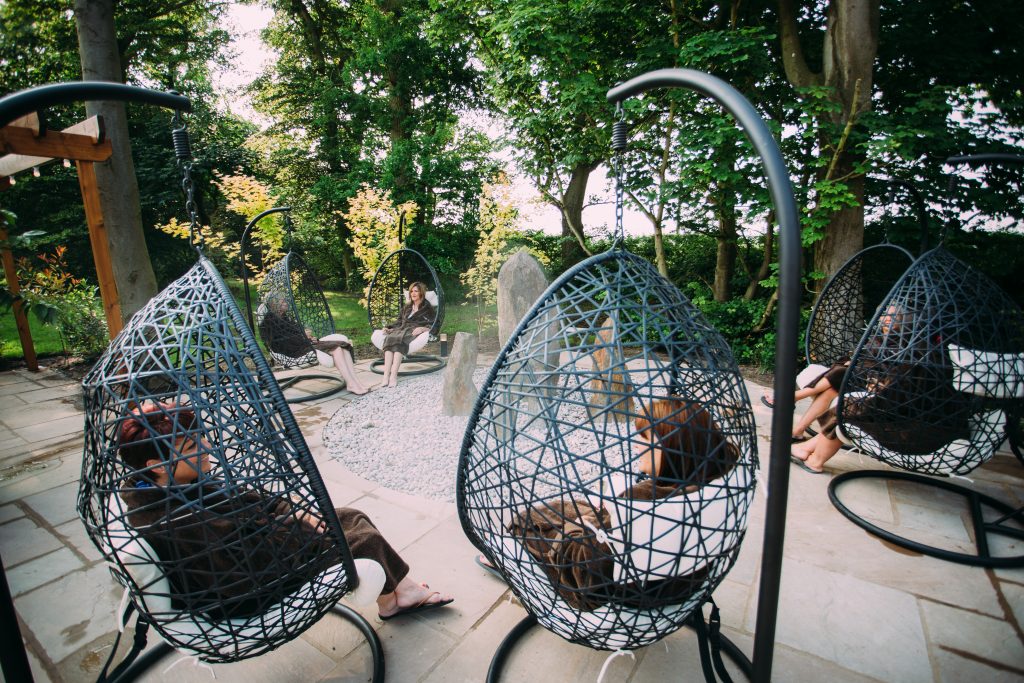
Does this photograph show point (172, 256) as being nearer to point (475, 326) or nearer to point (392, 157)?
point (392, 157)

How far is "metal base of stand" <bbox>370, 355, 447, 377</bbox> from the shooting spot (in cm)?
515

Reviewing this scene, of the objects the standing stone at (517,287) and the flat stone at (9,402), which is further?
the standing stone at (517,287)

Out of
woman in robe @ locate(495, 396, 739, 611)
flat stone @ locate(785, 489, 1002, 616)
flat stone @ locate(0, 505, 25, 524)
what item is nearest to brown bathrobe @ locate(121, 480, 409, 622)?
woman in robe @ locate(495, 396, 739, 611)

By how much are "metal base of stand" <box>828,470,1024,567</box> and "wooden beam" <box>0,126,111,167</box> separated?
5181 mm

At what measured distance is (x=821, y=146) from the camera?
4.38m

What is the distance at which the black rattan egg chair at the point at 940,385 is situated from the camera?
6.91 ft

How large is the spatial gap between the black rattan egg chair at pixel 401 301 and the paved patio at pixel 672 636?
2.60m

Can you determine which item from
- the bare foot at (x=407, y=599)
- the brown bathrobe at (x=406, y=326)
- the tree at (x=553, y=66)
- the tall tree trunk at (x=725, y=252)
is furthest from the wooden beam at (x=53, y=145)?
the tall tree trunk at (x=725, y=252)

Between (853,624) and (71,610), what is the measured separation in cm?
299

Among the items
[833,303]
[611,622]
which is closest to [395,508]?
[611,622]

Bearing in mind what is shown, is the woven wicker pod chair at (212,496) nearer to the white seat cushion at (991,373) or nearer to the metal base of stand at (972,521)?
the metal base of stand at (972,521)

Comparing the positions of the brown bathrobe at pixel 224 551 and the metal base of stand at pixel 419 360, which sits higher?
the brown bathrobe at pixel 224 551

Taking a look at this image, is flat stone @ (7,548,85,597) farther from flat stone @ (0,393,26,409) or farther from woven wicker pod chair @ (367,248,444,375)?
woven wicker pod chair @ (367,248,444,375)

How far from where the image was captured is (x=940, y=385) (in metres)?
2.09
